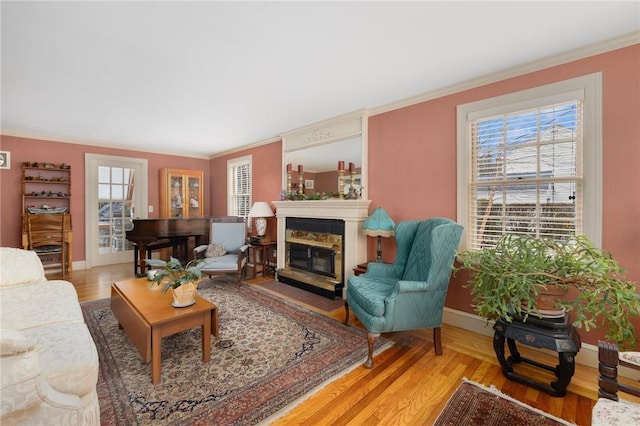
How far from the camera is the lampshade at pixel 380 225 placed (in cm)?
311

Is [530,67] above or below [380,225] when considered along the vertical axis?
above

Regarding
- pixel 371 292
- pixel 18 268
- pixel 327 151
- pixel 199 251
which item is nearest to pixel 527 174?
pixel 371 292

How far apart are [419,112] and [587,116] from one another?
141cm

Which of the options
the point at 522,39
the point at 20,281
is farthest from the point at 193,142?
the point at 522,39

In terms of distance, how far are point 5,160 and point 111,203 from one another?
1561mm

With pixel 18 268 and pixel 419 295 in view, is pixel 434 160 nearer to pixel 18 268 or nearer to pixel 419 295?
pixel 419 295

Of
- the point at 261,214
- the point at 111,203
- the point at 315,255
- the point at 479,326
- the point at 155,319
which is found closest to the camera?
the point at 155,319

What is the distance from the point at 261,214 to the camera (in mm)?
4832

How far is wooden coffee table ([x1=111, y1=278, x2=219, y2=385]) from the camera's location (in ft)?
6.39

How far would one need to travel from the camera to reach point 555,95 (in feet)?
7.66

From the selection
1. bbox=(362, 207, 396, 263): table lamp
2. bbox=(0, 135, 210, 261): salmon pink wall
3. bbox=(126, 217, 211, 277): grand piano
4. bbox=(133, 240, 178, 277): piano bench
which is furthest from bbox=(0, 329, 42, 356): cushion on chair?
bbox=(0, 135, 210, 261): salmon pink wall

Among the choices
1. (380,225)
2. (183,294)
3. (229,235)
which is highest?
(380,225)

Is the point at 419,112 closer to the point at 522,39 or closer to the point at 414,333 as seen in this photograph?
the point at 522,39

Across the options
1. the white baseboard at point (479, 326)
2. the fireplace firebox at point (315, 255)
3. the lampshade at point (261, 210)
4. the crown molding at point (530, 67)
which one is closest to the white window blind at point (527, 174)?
the crown molding at point (530, 67)
